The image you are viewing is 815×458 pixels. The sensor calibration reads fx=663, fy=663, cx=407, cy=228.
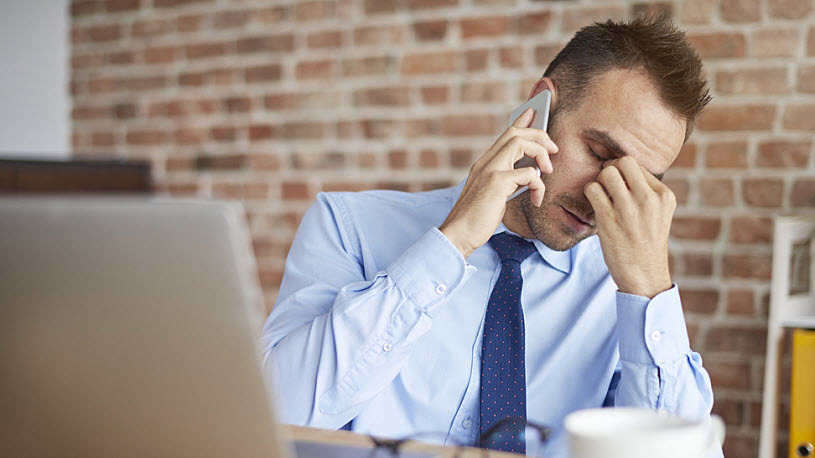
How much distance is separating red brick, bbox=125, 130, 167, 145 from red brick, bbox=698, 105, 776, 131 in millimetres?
1781

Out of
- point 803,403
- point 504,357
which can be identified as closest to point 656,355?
point 504,357

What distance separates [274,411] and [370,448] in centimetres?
26

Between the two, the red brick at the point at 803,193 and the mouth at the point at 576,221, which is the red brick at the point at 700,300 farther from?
the mouth at the point at 576,221

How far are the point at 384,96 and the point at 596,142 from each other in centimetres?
101

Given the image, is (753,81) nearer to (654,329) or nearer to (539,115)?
(539,115)

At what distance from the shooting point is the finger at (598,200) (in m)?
1.08

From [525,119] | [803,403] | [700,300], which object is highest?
[525,119]

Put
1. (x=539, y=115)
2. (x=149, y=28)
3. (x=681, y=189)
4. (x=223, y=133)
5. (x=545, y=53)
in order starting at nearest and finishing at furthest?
1. (x=539, y=115)
2. (x=681, y=189)
3. (x=545, y=53)
4. (x=223, y=133)
5. (x=149, y=28)

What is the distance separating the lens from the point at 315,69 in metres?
2.15

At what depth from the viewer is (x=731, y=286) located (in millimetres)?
1700

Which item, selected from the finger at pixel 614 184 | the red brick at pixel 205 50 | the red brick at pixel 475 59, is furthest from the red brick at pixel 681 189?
the red brick at pixel 205 50

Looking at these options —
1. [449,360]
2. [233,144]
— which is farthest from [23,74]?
[449,360]

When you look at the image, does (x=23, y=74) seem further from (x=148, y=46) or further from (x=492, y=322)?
(x=492, y=322)

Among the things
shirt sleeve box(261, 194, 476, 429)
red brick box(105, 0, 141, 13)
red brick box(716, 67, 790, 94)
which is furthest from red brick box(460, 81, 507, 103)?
red brick box(105, 0, 141, 13)
